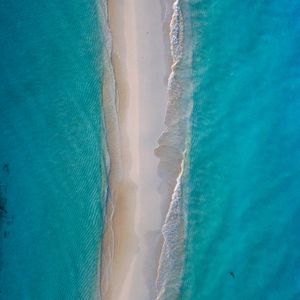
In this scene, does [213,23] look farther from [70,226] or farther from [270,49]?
[70,226]

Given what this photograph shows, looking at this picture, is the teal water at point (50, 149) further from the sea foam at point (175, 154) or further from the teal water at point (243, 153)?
the teal water at point (243, 153)

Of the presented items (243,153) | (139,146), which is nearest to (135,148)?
(139,146)

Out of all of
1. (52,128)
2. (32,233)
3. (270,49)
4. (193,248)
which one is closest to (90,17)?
(52,128)

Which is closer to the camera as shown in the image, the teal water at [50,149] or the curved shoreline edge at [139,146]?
the teal water at [50,149]

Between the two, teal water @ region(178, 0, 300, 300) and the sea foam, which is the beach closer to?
the sea foam

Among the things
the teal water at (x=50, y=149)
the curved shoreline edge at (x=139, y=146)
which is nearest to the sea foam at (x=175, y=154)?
the curved shoreline edge at (x=139, y=146)

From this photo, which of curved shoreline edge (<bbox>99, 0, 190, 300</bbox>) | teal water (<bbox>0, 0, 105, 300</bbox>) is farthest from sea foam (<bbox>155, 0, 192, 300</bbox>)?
teal water (<bbox>0, 0, 105, 300</bbox>)
